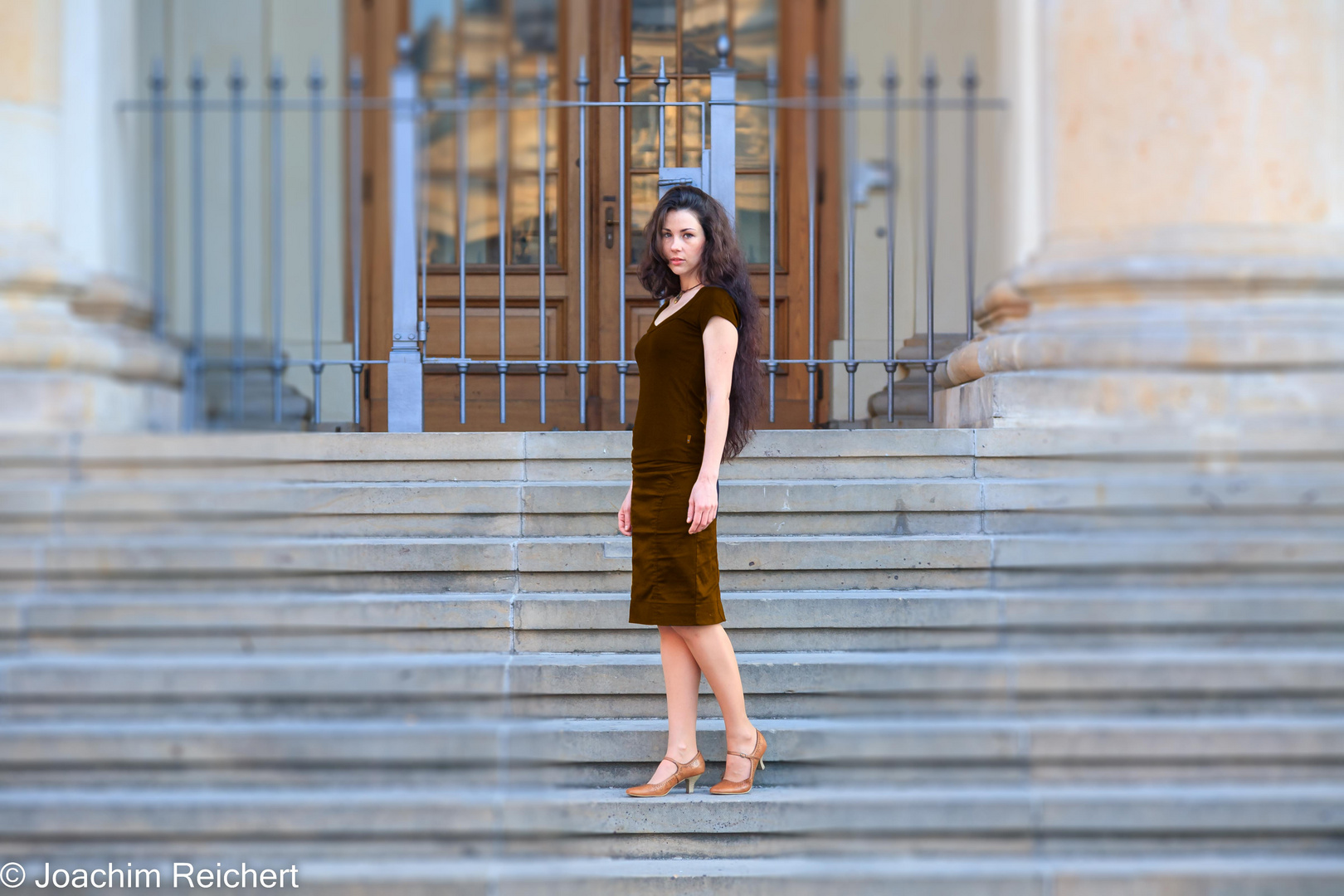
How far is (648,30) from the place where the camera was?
6.52 metres

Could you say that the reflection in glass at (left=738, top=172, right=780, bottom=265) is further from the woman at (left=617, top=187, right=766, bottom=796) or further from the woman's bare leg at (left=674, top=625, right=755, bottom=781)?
the woman's bare leg at (left=674, top=625, right=755, bottom=781)

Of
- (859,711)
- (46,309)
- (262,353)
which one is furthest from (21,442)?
(859,711)

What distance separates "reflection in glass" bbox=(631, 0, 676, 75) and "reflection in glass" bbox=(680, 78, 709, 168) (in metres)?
0.28

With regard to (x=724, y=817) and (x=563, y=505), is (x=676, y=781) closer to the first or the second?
(x=724, y=817)

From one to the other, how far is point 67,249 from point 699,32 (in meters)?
3.63

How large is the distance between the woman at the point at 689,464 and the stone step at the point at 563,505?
85 centimetres

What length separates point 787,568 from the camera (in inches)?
146

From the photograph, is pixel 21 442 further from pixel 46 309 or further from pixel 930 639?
pixel 930 639

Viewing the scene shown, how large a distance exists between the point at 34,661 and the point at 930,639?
2.67 metres

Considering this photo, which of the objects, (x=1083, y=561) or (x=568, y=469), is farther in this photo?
(x=568, y=469)

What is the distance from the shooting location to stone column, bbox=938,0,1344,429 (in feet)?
13.3

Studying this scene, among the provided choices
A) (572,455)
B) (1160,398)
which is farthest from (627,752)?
(1160,398)

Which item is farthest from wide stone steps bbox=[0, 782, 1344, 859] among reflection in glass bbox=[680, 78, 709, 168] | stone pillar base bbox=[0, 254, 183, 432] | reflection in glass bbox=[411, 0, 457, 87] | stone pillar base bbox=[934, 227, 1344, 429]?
reflection in glass bbox=[411, 0, 457, 87]

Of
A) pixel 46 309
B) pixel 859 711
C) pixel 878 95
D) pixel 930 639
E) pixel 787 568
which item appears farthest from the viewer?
pixel 878 95
